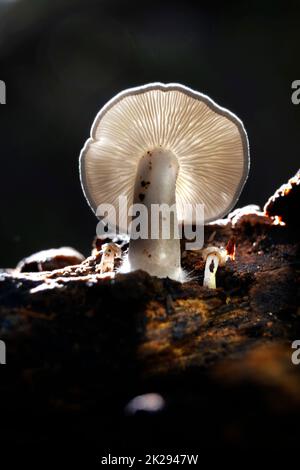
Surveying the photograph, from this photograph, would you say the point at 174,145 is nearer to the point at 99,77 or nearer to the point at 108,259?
the point at 108,259

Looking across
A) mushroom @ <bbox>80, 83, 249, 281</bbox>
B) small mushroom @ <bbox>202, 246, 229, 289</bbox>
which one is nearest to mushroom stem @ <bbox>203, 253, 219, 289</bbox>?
small mushroom @ <bbox>202, 246, 229, 289</bbox>

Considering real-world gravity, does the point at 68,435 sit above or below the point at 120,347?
below

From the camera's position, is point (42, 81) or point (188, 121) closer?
point (188, 121)

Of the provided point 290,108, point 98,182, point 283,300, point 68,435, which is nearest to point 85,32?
point 290,108

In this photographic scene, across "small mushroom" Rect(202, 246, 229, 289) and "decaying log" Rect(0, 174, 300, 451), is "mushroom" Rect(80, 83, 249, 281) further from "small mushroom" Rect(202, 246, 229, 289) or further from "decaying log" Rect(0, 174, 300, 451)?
"decaying log" Rect(0, 174, 300, 451)

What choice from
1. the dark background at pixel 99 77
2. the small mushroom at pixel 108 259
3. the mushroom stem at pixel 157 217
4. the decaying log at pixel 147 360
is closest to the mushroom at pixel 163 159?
the mushroom stem at pixel 157 217

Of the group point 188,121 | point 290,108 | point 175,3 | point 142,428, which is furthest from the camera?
point 290,108

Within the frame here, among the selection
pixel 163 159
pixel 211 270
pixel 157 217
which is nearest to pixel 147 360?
pixel 211 270
